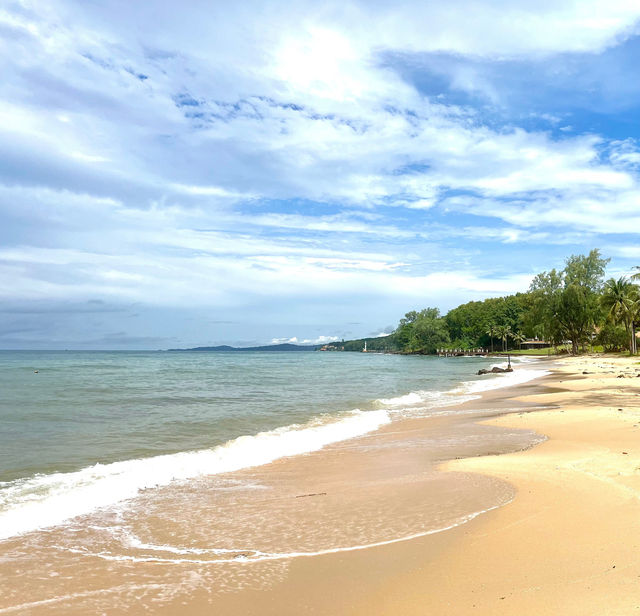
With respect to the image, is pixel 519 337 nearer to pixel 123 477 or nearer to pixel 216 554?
pixel 123 477

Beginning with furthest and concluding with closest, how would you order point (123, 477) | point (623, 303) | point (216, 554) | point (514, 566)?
point (623, 303) < point (123, 477) < point (216, 554) < point (514, 566)

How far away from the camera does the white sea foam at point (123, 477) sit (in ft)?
22.8

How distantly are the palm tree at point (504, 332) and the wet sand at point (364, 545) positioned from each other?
12645 centimetres

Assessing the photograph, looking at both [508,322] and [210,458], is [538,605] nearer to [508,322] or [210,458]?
[210,458]

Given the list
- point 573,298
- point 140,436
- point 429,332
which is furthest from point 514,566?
point 429,332

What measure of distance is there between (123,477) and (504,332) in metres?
130

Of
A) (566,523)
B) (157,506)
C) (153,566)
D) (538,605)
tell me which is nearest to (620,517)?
(566,523)

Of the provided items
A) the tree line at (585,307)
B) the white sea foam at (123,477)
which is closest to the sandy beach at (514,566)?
the white sea foam at (123,477)

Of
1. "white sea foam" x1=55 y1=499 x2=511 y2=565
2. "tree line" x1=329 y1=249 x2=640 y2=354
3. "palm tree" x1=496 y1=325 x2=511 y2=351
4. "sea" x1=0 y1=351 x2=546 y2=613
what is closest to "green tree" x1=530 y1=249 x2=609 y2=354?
"tree line" x1=329 y1=249 x2=640 y2=354

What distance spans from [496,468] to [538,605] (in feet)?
16.4

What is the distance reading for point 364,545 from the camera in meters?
5.25

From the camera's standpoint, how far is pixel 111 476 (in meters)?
9.12

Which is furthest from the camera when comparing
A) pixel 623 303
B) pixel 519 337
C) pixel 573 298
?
pixel 519 337

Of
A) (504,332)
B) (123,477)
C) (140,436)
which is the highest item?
(504,332)
